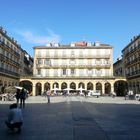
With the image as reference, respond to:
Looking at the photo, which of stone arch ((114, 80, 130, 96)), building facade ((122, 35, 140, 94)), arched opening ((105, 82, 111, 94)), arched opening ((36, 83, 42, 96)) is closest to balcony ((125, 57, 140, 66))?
building facade ((122, 35, 140, 94))

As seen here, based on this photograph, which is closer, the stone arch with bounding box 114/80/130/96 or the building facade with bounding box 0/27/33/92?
the building facade with bounding box 0/27/33/92

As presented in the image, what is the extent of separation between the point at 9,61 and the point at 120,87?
117ft

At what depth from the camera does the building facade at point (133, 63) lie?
6500cm

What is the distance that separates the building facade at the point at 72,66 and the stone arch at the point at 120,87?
8.91 ft

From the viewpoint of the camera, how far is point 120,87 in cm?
8200

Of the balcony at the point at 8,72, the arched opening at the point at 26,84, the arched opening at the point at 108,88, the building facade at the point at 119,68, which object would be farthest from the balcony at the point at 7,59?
the building facade at the point at 119,68

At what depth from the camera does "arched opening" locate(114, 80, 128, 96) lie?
Result: 7838 centimetres

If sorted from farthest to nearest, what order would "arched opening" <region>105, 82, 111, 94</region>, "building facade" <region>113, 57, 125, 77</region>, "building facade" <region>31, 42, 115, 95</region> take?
"building facade" <region>113, 57, 125, 77</region>, "arched opening" <region>105, 82, 111, 94</region>, "building facade" <region>31, 42, 115, 95</region>

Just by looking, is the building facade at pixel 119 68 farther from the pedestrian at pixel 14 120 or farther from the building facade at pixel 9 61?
the pedestrian at pixel 14 120

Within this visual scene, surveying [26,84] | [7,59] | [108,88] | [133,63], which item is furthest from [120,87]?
[7,59]

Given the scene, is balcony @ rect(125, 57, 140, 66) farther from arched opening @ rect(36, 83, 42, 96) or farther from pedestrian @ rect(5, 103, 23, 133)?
pedestrian @ rect(5, 103, 23, 133)

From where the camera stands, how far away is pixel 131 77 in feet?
234

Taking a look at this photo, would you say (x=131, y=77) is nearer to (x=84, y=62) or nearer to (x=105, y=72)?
(x=105, y=72)

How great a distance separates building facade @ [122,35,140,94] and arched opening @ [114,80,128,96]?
3202 millimetres
